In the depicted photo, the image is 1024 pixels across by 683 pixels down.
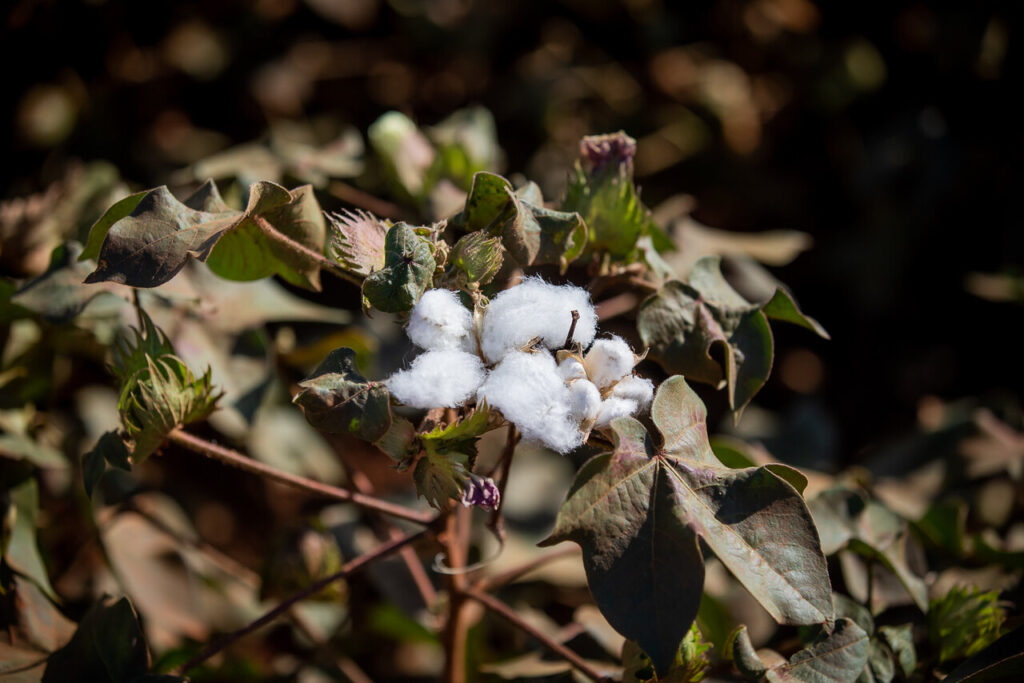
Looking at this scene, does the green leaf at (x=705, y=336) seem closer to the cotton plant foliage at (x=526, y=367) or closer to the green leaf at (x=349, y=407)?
the cotton plant foliage at (x=526, y=367)

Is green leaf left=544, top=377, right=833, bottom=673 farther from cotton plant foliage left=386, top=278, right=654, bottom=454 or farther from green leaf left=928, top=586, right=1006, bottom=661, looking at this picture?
green leaf left=928, top=586, right=1006, bottom=661

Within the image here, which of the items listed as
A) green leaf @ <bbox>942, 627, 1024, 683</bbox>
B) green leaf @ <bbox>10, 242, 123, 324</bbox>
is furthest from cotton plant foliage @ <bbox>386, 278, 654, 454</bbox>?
green leaf @ <bbox>10, 242, 123, 324</bbox>

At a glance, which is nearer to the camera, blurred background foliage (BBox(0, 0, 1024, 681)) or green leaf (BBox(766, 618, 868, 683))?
green leaf (BBox(766, 618, 868, 683))

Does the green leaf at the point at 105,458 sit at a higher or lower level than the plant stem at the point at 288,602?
higher

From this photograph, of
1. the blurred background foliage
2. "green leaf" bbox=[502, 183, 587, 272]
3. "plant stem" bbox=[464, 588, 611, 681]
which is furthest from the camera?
the blurred background foliage

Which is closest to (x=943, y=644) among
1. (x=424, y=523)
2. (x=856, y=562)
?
(x=856, y=562)

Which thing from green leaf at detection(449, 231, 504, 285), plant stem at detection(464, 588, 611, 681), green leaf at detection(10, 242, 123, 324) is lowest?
plant stem at detection(464, 588, 611, 681)

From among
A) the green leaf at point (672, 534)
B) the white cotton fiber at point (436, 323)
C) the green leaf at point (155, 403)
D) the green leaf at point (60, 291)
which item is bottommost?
the green leaf at point (60, 291)

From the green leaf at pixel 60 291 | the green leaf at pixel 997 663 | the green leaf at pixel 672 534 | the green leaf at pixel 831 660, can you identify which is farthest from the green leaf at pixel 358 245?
the green leaf at pixel 997 663
